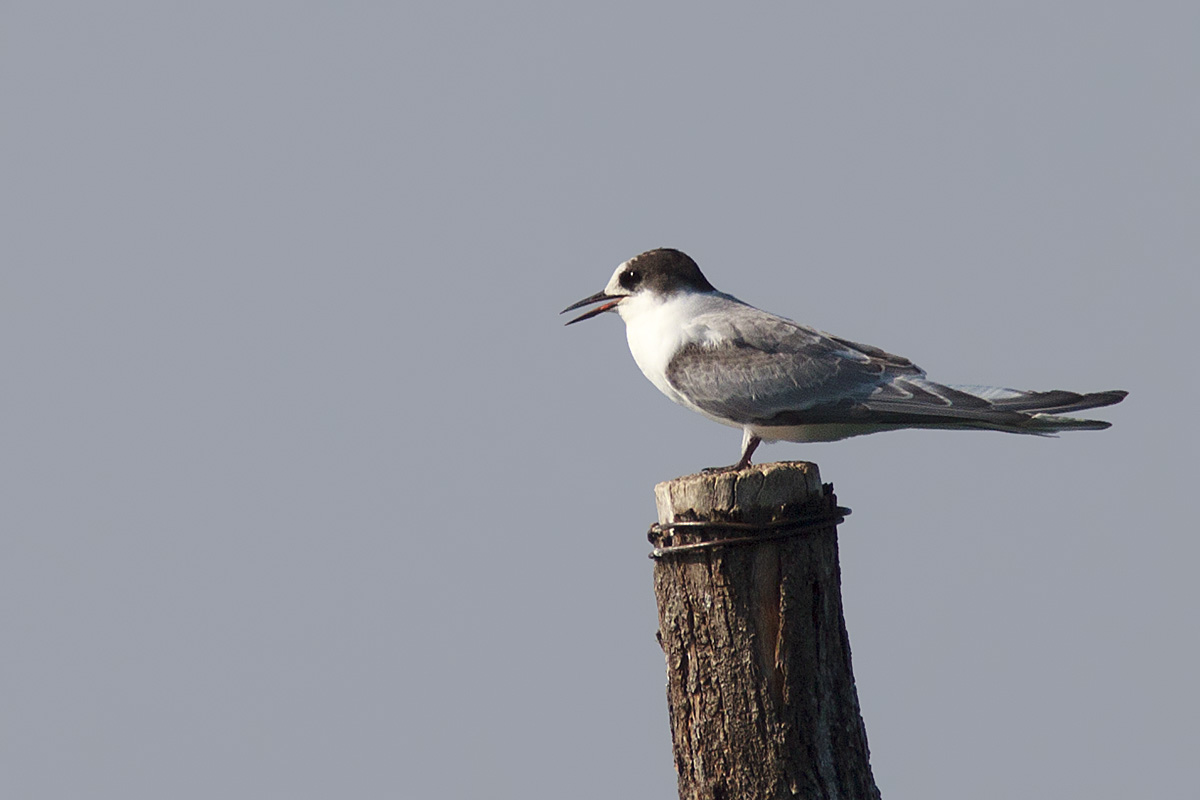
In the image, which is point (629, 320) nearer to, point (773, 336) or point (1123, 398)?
point (773, 336)

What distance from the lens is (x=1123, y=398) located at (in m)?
6.07

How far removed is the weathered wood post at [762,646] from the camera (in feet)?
15.7

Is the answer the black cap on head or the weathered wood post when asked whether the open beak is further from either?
the weathered wood post

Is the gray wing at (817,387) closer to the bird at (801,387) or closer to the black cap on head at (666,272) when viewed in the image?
the bird at (801,387)

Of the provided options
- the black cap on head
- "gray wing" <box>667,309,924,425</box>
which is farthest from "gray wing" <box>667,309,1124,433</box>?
the black cap on head

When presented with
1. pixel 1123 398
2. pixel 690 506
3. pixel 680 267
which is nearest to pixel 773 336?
pixel 680 267

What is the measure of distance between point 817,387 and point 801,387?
0.09 m

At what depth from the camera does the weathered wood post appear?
4.78 meters

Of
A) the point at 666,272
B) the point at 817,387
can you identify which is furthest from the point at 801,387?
the point at 666,272

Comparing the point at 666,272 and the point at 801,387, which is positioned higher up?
the point at 666,272

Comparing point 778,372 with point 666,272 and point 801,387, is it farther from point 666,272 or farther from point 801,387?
point 666,272

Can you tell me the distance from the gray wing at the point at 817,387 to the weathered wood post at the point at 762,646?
177 cm

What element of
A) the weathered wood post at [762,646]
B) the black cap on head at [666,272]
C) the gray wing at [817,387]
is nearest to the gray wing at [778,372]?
the gray wing at [817,387]

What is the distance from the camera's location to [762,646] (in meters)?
4.80
